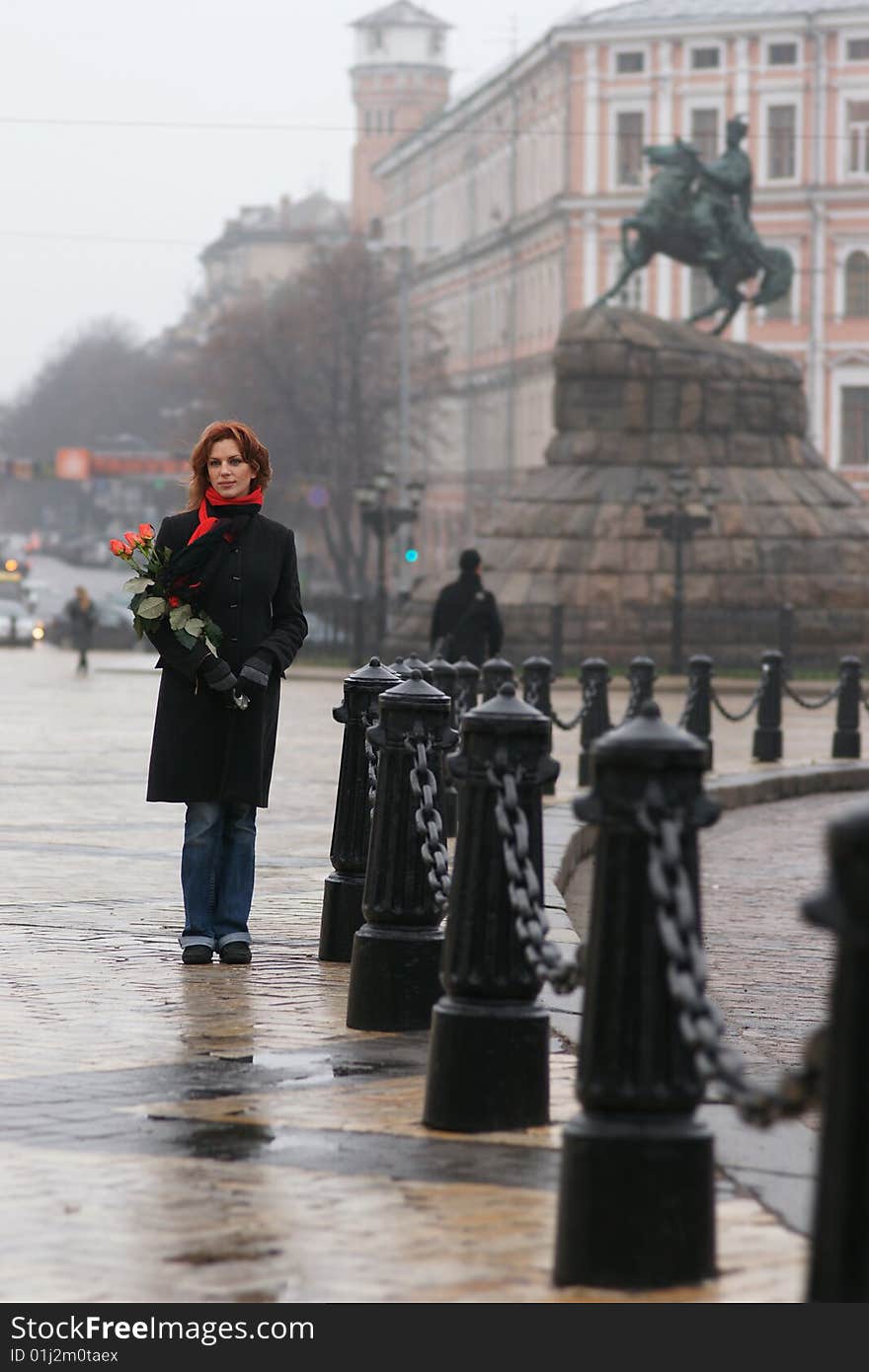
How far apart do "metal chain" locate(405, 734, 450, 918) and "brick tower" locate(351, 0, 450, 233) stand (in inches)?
5003

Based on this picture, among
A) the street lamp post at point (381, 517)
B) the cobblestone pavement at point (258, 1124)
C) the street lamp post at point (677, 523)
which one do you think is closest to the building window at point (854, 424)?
the street lamp post at point (381, 517)

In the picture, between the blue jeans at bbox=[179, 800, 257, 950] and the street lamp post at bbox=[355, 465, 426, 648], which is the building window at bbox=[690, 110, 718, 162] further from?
the blue jeans at bbox=[179, 800, 257, 950]

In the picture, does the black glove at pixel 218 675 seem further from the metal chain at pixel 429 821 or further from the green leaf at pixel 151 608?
the metal chain at pixel 429 821

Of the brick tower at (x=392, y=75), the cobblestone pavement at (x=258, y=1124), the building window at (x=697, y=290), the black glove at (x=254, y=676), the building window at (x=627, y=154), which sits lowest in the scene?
the cobblestone pavement at (x=258, y=1124)

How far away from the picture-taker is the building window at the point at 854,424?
86.3m

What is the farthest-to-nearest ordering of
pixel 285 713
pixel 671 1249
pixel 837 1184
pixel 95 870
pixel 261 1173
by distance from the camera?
1. pixel 285 713
2. pixel 95 870
3. pixel 261 1173
4. pixel 671 1249
5. pixel 837 1184

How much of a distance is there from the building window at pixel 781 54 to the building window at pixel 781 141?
1.28 meters

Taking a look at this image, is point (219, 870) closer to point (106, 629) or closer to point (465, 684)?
point (465, 684)

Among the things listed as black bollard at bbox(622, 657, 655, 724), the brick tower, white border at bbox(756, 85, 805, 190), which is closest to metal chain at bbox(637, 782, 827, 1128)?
black bollard at bbox(622, 657, 655, 724)

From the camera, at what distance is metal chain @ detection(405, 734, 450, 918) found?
7426 mm

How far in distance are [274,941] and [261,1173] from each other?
3963mm
